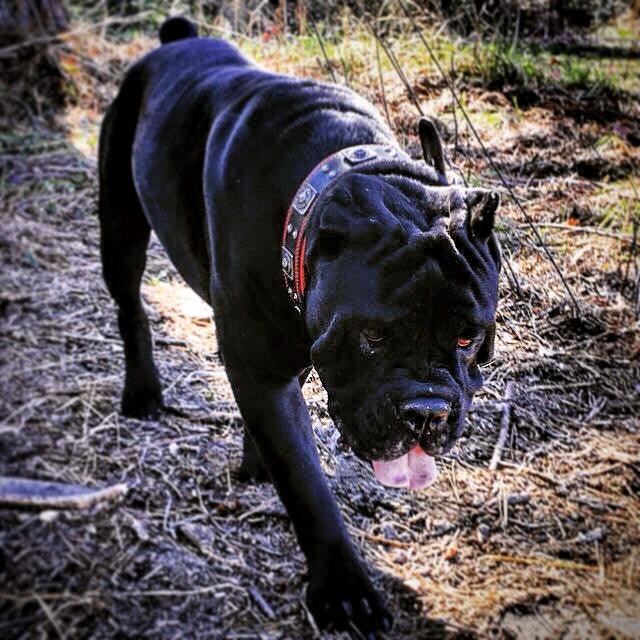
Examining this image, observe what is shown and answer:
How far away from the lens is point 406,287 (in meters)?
1.47

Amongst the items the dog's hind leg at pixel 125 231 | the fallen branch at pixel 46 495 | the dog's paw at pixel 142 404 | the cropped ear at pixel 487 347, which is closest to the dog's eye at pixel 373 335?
the cropped ear at pixel 487 347

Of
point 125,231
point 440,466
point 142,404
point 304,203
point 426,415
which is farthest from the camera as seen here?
point 125,231

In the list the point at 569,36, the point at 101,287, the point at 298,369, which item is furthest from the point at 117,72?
the point at 298,369

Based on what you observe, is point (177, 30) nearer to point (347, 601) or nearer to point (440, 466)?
point (440, 466)

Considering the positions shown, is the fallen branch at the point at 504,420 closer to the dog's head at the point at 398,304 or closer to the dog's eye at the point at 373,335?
the dog's head at the point at 398,304

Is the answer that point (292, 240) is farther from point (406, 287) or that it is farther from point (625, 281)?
point (625, 281)

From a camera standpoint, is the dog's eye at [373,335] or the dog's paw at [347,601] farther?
the dog's paw at [347,601]

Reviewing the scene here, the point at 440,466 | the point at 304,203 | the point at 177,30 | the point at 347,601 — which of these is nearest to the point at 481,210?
the point at 304,203

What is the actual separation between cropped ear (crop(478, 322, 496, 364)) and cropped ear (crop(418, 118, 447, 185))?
375 mm

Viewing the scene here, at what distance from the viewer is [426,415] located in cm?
145

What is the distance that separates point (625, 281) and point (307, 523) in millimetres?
1154

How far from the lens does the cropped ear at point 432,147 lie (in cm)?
173

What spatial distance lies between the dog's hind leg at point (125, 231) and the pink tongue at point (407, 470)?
47.1 inches

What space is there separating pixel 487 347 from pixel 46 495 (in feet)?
3.16
